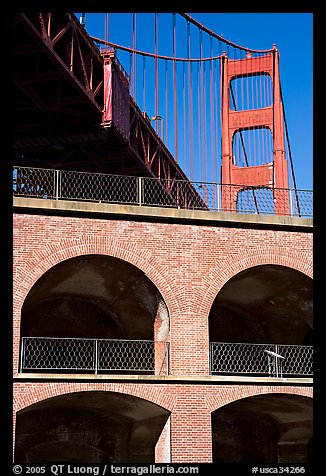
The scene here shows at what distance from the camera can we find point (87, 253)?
58.7 feet

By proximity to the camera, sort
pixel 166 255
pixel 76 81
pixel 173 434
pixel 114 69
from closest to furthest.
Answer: pixel 173 434 < pixel 166 255 < pixel 76 81 < pixel 114 69

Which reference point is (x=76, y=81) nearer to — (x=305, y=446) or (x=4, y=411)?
(x=305, y=446)

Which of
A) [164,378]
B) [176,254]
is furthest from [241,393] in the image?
[176,254]

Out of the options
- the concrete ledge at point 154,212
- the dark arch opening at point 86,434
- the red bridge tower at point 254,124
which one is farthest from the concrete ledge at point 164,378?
the red bridge tower at point 254,124

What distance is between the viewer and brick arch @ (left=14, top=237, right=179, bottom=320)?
17.3 m

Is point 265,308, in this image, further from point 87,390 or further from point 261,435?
point 87,390

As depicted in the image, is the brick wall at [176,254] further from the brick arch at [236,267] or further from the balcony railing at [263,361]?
the balcony railing at [263,361]

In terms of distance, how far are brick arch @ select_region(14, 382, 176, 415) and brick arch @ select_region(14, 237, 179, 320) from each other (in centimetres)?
178

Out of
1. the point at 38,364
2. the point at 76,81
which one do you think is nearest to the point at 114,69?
the point at 76,81

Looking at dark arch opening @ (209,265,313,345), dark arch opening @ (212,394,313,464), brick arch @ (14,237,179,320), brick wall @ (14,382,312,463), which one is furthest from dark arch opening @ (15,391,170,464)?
dark arch opening @ (209,265,313,345)

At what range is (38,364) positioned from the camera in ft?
65.9

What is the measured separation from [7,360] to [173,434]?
13983mm

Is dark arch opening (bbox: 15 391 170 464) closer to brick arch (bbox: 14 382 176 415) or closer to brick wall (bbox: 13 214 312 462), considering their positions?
brick arch (bbox: 14 382 176 415)

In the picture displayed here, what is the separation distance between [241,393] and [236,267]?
2.91 meters
